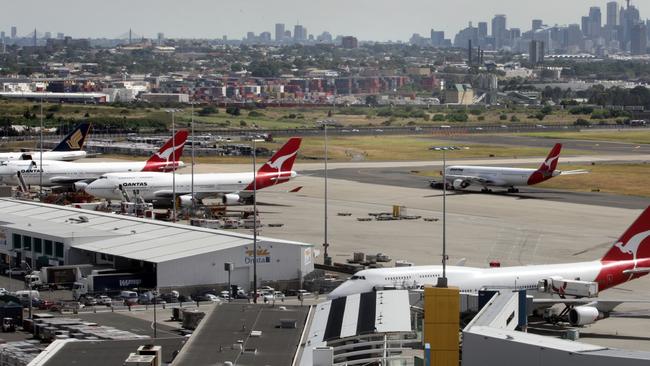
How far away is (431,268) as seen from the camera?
7512 centimetres

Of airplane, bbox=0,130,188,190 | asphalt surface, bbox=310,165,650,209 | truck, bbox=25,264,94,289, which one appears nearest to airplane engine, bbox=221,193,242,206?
airplane, bbox=0,130,188,190

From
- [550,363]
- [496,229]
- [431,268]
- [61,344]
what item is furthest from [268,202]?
[550,363]

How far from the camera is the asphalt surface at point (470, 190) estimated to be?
140m

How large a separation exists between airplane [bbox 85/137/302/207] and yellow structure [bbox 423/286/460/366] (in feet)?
254

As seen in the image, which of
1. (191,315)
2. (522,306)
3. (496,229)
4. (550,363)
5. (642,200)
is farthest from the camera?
(642,200)

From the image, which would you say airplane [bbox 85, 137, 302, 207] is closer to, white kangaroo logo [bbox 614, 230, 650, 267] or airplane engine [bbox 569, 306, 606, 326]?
white kangaroo logo [bbox 614, 230, 650, 267]

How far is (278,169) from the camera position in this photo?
443 ft

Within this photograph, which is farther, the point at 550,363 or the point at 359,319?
the point at 359,319

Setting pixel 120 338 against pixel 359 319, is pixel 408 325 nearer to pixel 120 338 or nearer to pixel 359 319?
pixel 359 319

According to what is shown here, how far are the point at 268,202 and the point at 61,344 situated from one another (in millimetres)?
79248

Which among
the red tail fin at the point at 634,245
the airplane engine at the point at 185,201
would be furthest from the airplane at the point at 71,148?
the red tail fin at the point at 634,245

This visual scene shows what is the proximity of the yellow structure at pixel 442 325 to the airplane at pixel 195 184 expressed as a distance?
77.5m

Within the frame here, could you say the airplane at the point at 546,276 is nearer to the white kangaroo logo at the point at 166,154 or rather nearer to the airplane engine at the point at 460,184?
the white kangaroo logo at the point at 166,154

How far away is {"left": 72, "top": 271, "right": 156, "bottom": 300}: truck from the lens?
85562 millimetres
